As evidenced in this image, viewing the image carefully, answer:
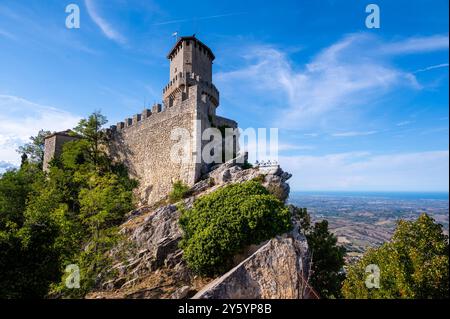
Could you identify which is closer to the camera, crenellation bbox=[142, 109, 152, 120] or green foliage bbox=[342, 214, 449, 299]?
green foliage bbox=[342, 214, 449, 299]

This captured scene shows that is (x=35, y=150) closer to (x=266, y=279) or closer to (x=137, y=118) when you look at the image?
(x=137, y=118)

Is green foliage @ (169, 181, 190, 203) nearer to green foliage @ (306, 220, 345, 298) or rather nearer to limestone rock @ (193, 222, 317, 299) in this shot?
green foliage @ (306, 220, 345, 298)

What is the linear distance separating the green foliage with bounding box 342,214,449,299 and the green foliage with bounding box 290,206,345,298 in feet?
13.3

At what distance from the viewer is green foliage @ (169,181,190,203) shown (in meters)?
17.4

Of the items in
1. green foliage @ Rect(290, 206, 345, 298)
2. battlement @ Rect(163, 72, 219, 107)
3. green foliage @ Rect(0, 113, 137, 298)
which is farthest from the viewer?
battlement @ Rect(163, 72, 219, 107)

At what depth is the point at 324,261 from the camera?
13.9 m

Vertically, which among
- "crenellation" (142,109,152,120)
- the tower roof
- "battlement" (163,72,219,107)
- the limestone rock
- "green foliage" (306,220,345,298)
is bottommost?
"green foliage" (306,220,345,298)

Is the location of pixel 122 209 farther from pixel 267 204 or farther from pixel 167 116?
pixel 267 204

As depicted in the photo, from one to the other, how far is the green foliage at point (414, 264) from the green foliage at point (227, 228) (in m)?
3.94

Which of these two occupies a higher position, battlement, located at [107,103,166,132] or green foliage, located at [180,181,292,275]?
battlement, located at [107,103,166,132]

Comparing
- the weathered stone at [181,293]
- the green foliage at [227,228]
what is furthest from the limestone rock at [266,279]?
the green foliage at [227,228]

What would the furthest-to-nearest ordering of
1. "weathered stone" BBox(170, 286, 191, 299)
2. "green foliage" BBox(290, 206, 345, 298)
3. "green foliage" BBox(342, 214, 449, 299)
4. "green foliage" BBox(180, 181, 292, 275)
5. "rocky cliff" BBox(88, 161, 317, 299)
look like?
"green foliage" BBox(290, 206, 345, 298)
"green foliage" BBox(180, 181, 292, 275)
"weathered stone" BBox(170, 286, 191, 299)
"rocky cliff" BBox(88, 161, 317, 299)
"green foliage" BBox(342, 214, 449, 299)

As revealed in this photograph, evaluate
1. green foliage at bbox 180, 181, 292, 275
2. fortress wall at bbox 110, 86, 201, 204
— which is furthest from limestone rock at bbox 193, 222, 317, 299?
fortress wall at bbox 110, 86, 201, 204

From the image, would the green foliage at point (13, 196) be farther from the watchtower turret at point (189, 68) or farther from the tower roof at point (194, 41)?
the tower roof at point (194, 41)
